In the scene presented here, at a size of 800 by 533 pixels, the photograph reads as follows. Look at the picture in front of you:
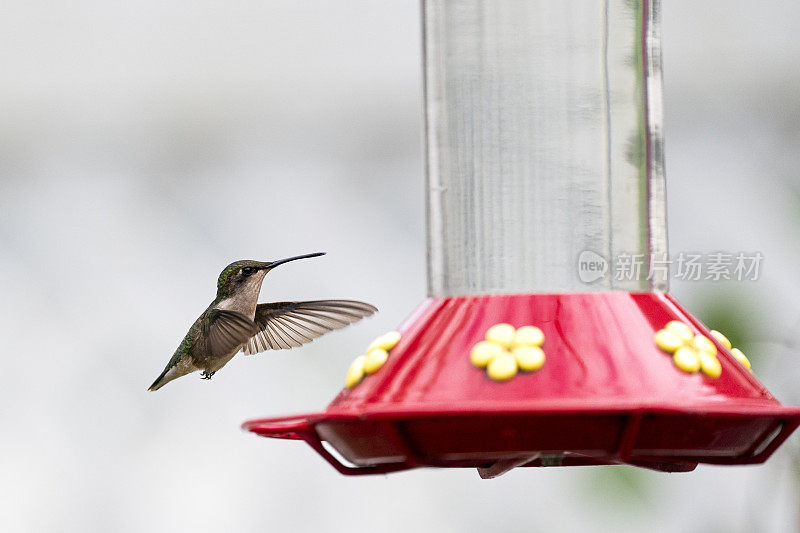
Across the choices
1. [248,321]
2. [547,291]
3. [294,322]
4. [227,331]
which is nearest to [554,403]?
[547,291]

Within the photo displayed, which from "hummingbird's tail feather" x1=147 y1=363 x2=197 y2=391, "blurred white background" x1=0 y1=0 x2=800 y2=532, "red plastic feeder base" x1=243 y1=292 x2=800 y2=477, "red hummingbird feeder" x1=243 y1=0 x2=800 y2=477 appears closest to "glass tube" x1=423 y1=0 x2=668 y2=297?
"red hummingbird feeder" x1=243 y1=0 x2=800 y2=477

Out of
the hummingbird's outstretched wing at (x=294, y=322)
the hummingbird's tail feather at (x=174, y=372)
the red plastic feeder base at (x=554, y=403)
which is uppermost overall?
the red plastic feeder base at (x=554, y=403)

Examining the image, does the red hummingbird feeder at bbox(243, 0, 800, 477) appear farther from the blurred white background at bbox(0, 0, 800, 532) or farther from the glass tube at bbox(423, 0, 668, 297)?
the blurred white background at bbox(0, 0, 800, 532)

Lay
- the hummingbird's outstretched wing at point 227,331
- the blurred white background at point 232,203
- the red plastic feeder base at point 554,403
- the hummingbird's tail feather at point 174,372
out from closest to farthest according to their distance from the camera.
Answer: the red plastic feeder base at point 554,403, the hummingbird's outstretched wing at point 227,331, the hummingbird's tail feather at point 174,372, the blurred white background at point 232,203

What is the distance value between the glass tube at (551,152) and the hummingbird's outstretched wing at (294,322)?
96 centimetres

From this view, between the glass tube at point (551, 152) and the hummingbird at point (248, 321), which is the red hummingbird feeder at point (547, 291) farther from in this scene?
the hummingbird at point (248, 321)

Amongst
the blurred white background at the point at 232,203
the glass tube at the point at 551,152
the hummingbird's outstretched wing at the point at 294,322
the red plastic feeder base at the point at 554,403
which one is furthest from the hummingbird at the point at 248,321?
the blurred white background at the point at 232,203

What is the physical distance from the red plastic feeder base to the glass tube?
156 millimetres

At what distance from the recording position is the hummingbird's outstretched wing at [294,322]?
3814mm

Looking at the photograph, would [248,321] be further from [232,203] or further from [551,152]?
[232,203]

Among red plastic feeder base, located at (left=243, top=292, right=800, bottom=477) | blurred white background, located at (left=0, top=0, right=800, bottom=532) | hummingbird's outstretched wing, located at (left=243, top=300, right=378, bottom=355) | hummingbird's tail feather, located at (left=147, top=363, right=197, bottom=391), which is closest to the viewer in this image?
red plastic feeder base, located at (left=243, top=292, right=800, bottom=477)

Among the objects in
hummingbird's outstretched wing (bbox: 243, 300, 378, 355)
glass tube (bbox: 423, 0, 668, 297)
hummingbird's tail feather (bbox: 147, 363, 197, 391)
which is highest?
glass tube (bbox: 423, 0, 668, 297)

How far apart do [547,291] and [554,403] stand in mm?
464

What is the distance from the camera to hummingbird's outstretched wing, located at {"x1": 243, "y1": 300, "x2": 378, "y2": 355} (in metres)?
3.81
